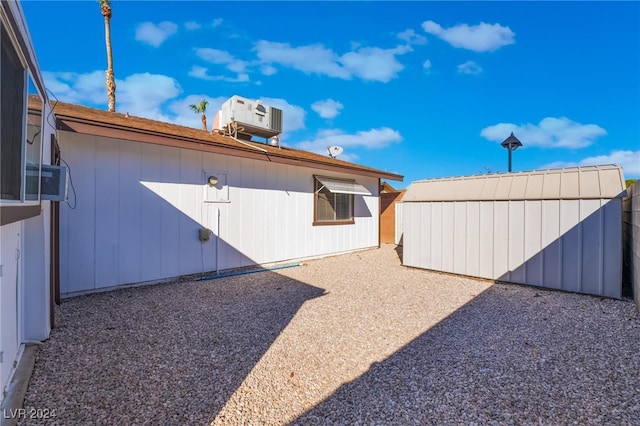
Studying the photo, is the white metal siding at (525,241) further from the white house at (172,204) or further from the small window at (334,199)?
the white house at (172,204)

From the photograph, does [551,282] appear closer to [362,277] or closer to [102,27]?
[362,277]

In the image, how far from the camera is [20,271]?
2.83 meters

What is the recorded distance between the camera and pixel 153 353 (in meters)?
3.12

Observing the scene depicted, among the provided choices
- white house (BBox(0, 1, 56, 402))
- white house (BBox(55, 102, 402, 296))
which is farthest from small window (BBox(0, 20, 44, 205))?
white house (BBox(55, 102, 402, 296))

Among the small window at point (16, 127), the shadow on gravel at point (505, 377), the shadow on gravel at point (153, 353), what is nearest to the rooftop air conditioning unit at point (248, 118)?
the shadow on gravel at point (153, 353)

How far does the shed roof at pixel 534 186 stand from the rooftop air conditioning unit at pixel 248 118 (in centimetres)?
518

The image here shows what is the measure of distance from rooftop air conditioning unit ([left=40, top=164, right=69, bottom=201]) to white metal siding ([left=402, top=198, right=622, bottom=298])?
7053 millimetres

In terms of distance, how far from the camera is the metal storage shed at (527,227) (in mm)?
5184

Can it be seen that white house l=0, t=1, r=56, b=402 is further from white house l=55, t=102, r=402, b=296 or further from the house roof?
the house roof

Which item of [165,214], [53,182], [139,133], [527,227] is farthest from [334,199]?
[53,182]

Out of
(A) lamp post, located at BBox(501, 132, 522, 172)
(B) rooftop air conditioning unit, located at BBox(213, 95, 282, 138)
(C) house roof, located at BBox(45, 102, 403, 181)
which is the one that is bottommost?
(C) house roof, located at BBox(45, 102, 403, 181)

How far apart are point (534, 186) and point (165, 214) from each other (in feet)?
25.7

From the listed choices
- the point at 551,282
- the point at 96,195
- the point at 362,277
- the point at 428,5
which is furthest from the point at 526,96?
the point at 96,195

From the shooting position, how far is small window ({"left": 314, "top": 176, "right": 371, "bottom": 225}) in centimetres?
905
